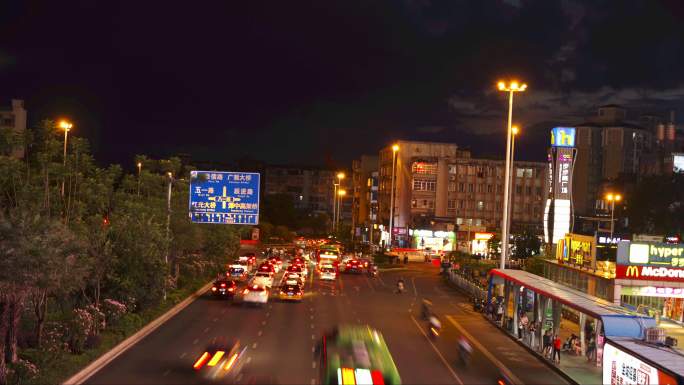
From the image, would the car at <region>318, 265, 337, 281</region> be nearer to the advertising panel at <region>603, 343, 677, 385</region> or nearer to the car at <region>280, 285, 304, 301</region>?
the car at <region>280, 285, 304, 301</region>

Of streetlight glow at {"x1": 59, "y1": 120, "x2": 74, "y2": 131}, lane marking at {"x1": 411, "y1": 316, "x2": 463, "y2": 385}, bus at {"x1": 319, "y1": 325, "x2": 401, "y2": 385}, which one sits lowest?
lane marking at {"x1": 411, "y1": 316, "x2": 463, "y2": 385}

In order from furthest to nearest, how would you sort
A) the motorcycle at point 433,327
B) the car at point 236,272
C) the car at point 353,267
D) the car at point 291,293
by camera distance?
the car at point 353,267 < the car at point 236,272 < the car at point 291,293 < the motorcycle at point 433,327

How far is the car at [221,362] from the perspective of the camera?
870 inches

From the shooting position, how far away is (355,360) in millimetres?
18375

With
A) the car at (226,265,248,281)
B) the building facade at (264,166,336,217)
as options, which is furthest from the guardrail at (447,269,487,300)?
the building facade at (264,166,336,217)

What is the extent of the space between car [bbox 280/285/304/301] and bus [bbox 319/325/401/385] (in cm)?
2218

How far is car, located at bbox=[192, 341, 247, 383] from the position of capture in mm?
22109

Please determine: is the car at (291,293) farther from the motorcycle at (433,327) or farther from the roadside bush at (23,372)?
the roadside bush at (23,372)

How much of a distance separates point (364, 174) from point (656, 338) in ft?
424

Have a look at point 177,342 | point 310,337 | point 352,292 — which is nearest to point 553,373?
point 310,337

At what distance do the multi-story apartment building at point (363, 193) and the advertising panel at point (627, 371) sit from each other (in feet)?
375

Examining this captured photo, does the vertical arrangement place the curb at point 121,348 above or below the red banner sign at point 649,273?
below

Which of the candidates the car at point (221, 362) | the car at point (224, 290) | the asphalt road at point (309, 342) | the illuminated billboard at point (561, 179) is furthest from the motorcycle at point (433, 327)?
the illuminated billboard at point (561, 179)

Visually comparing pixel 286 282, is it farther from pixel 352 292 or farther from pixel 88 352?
pixel 88 352
